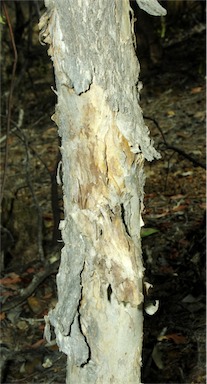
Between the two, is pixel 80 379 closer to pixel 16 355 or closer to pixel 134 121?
pixel 134 121

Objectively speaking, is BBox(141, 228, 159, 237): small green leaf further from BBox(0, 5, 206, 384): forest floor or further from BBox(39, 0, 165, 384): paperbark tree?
BBox(39, 0, 165, 384): paperbark tree

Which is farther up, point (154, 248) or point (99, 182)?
point (99, 182)

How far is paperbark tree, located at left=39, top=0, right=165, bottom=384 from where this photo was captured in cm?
118

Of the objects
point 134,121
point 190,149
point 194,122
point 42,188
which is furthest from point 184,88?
point 134,121

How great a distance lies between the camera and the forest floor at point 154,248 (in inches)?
104

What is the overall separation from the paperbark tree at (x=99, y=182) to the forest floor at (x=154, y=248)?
196 mm

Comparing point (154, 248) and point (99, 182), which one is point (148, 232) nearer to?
point (154, 248)

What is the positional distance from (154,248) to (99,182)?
2.14m

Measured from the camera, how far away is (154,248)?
3342 millimetres

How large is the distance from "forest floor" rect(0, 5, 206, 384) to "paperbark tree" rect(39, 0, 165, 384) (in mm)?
196

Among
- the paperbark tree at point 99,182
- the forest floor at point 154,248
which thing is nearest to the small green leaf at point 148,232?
the forest floor at point 154,248

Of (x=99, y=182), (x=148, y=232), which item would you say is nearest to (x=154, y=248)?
(x=148, y=232)

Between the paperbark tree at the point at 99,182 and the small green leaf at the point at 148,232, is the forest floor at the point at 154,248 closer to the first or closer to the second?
the small green leaf at the point at 148,232

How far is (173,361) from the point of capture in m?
2.61
